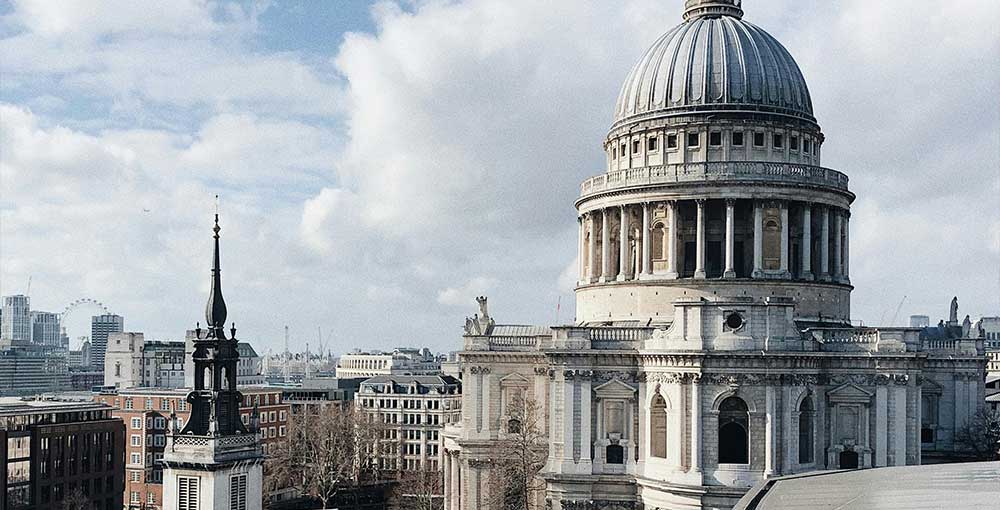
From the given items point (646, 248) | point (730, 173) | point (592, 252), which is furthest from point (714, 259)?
point (592, 252)

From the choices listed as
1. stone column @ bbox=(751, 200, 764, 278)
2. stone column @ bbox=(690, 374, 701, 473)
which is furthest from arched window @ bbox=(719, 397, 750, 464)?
stone column @ bbox=(751, 200, 764, 278)

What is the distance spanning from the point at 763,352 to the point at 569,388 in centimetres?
1155

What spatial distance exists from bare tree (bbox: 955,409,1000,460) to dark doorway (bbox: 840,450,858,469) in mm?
14534

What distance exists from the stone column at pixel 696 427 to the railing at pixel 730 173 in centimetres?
1594

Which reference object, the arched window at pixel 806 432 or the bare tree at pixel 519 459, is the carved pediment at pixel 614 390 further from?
the arched window at pixel 806 432

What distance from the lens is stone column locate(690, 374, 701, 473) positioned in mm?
66062

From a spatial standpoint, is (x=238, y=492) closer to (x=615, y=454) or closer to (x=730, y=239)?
(x=615, y=454)

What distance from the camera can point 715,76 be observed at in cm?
8106

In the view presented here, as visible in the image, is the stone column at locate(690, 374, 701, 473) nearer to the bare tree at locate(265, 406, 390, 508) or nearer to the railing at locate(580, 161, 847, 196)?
the railing at locate(580, 161, 847, 196)

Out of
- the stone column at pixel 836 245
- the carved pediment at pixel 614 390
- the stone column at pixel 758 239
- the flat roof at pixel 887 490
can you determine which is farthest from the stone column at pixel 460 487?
the flat roof at pixel 887 490

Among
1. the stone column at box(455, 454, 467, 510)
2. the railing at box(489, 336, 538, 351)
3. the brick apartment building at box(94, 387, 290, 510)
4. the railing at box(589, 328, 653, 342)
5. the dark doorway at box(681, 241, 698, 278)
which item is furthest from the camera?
the brick apartment building at box(94, 387, 290, 510)

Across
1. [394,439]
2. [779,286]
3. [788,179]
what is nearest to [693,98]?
[788,179]

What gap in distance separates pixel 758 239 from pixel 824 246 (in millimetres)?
5387

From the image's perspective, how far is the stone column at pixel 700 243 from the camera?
76.2 metres
